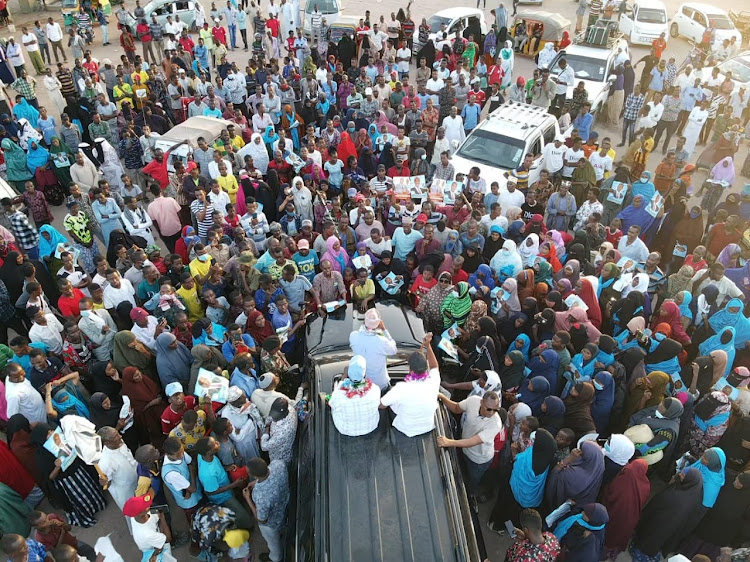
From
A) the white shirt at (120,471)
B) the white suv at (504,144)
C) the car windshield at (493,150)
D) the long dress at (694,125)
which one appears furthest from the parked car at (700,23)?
the white shirt at (120,471)

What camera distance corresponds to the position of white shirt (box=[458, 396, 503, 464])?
5113 millimetres

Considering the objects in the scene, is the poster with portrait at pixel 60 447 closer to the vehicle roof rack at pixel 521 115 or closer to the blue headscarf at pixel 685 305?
the blue headscarf at pixel 685 305

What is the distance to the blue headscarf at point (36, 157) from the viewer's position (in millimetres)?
10070

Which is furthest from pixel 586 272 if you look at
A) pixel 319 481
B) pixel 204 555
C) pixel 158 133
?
pixel 158 133

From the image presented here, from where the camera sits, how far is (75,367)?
643cm

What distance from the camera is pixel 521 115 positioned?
1152cm

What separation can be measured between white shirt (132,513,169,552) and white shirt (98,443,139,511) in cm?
53

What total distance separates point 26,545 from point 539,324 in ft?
17.9

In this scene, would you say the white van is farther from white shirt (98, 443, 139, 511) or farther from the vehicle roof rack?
white shirt (98, 443, 139, 511)

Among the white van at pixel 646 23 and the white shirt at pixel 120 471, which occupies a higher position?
the white van at pixel 646 23

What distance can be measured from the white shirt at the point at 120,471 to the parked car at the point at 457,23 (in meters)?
16.0

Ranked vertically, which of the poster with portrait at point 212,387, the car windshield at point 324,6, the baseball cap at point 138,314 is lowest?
the poster with portrait at point 212,387

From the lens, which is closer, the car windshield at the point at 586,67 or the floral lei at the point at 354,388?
the floral lei at the point at 354,388

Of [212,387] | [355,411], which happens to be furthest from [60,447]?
[355,411]
